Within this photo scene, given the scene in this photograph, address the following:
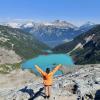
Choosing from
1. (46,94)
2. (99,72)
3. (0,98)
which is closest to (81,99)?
(46,94)

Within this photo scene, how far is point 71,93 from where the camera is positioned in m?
→ 39.0

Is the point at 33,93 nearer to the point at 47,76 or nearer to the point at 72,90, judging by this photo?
the point at 72,90

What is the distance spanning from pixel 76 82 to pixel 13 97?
7.77 m

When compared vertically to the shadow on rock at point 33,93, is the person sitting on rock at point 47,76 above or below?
above

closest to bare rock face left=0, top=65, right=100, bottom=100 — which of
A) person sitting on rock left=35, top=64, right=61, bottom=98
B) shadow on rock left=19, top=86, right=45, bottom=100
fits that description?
shadow on rock left=19, top=86, right=45, bottom=100

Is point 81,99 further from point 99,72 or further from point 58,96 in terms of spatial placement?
point 99,72

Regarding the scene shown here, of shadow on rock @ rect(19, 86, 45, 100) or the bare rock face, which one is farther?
shadow on rock @ rect(19, 86, 45, 100)

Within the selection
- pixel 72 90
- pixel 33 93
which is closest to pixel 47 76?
pixel 72 90

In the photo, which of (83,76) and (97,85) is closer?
(97,85)

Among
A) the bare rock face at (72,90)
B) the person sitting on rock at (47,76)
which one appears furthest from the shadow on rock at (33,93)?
the person sitting on rock at (47,76)

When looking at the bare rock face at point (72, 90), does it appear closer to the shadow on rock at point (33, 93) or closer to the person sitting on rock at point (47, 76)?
the shadow on rock at point (33, 93)

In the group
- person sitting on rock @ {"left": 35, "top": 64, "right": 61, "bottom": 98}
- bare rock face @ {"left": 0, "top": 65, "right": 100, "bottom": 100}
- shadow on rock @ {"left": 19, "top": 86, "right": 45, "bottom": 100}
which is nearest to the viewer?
person sitting on rock @ {"left": 35, "top": 64, "right": 61, "bottom": 98}

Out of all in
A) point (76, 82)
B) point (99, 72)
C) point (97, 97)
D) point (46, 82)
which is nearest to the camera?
point (46, 82)

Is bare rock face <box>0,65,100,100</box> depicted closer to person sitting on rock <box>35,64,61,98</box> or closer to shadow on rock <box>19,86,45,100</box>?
shadow on rock <box>19,86,45,100</box>
